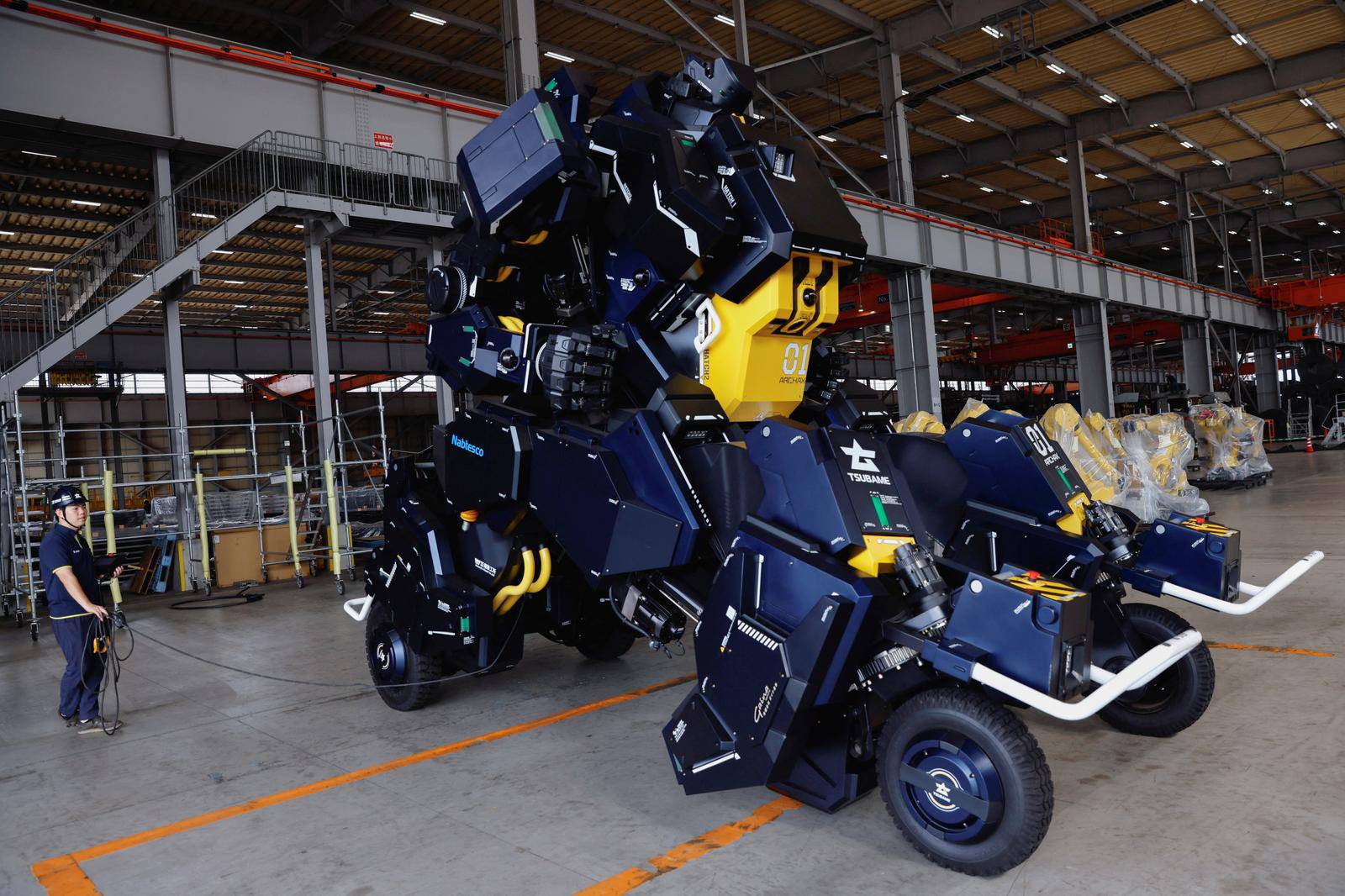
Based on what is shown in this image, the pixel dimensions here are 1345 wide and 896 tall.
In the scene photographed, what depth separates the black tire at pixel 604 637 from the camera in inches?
229

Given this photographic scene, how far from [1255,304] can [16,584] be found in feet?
113

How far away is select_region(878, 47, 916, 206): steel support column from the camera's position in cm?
1778

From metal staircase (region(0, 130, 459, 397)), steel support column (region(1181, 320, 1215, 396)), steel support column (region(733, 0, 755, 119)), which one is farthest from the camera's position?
steel support column (region(1181, 320, 1215, 396))

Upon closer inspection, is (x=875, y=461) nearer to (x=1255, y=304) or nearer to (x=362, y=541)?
(x=362, y=541)

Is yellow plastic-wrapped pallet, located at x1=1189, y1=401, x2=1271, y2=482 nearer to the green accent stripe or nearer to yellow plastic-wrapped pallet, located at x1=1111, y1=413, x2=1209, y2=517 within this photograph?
yellow plastic-wrapped pallet, located at x1=1111, y1=413, x2=1209, y2=517

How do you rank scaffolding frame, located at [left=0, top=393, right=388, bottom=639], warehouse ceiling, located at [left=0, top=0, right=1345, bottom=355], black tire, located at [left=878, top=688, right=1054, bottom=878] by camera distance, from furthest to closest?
warehouse ceiling, located at [left=0, top=0, right=1345, bottom=355] < scaffolding frame, located at [left=0, top=393, right=388, bottom=639] < black tire, located at [left=878, top=688, right=1054, bottom=878]

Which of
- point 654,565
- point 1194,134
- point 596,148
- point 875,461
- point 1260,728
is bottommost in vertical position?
point 1260,728

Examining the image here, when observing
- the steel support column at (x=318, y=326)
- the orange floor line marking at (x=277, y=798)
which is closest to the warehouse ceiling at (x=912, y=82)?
the steel support column at (x=318, y=326)

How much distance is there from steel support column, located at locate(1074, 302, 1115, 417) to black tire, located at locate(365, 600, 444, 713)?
20941 mm

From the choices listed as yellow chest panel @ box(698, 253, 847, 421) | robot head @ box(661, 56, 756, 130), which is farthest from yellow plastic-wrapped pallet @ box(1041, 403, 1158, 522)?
robot head @ box(661, 56, 756, 130)

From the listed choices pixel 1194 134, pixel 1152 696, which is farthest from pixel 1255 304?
pixel 1152 696

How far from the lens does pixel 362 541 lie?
13.6 m

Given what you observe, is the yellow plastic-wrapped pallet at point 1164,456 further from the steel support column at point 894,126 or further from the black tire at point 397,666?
the black tire at point 397,666

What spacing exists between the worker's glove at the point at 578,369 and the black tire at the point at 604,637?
80.3 inches
